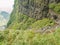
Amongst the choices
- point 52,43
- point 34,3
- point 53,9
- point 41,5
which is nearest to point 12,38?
point 52,43

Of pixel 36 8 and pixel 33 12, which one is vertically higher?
pixel 36 8

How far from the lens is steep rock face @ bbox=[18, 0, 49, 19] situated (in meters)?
61.4

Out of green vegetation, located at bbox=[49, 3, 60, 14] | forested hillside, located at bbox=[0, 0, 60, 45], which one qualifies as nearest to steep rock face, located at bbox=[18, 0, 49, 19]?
forested hillside, located at bbox=[0, 0, 60, 45]

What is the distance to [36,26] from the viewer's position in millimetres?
56500

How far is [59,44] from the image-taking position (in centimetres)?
2167

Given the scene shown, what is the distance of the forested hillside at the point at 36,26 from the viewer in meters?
23.3

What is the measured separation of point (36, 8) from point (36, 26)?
9.54 m

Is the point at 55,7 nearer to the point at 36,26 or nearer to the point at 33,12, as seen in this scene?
the point at 36,26

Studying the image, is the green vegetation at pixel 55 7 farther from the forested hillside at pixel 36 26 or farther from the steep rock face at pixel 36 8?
the steep rock face at pixel 36 8

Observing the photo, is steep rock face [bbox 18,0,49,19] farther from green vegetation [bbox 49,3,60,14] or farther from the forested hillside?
green vegetation [bbox 49,3,60,14]

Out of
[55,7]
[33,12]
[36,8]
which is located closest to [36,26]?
[55,7]

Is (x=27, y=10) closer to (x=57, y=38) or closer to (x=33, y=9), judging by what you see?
(x=33, y=9)

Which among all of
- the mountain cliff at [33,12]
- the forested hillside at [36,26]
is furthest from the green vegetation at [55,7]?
the mountain cliff at [33,12]

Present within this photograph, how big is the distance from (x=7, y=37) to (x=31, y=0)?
41.6m
